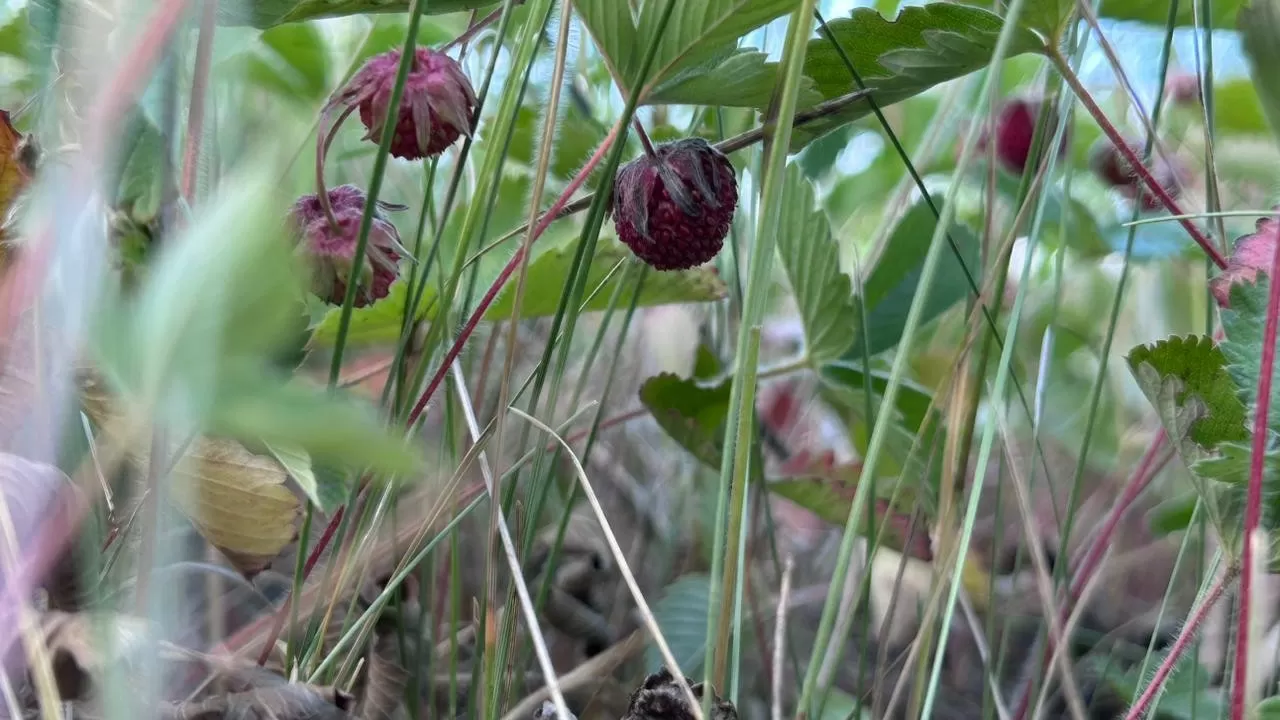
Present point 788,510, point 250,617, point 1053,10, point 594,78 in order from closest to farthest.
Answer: point 1053,10, point 250,617, point 594,78, point 788,510

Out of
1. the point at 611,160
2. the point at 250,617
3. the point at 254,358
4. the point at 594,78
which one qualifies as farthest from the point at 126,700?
the point at 594,78

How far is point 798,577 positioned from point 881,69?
849 millimetres

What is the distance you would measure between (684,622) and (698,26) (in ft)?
1.86

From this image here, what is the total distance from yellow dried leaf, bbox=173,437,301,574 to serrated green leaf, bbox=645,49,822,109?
29 centimetres

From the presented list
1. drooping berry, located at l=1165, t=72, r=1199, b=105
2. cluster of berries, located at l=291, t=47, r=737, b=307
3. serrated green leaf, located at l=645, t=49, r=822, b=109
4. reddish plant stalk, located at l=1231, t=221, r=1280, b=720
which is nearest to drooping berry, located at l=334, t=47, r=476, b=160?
cluster of berries, located at l=291, t=47, r=737, b=307

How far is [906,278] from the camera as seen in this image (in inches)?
41.8

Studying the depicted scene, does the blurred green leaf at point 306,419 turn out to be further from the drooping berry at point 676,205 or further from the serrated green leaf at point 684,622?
the serrated green leaf at point 684,622

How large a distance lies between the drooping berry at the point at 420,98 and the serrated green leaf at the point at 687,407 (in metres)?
0.37

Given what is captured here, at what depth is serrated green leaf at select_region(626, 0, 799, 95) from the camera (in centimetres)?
49

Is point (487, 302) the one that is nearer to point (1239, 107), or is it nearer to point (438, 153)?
point (438, 153)

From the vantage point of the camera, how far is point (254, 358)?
0.15 m

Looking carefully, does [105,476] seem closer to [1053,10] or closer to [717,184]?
[717,184]

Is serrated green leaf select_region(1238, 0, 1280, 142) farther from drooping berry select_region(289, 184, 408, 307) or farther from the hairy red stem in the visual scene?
drooping berry select_region(289, 184, 408, 307)

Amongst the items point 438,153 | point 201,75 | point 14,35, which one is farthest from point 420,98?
point 14,35
